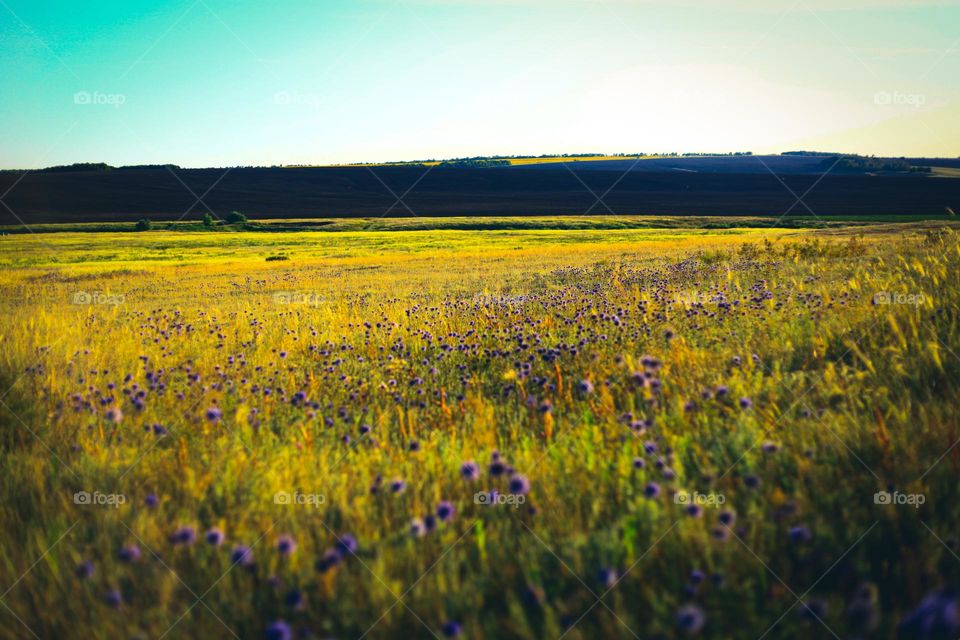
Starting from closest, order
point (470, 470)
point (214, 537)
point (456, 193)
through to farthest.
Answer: point (214, 537) → point (470, 470) → point (456, 193)

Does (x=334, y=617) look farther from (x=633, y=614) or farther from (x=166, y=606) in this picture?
(x=633, y=614)

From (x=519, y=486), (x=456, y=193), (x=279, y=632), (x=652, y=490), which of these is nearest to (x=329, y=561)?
(x=279, y=632)

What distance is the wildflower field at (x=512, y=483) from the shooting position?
1.91m

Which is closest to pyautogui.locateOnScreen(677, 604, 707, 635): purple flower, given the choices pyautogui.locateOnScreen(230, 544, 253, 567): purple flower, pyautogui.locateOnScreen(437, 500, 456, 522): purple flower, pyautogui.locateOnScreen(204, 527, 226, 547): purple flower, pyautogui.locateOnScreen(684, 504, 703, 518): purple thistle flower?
pyautogui.locateOnScreen(684, 504, 703, 518): purple thistle flower

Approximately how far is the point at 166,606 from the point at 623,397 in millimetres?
2916

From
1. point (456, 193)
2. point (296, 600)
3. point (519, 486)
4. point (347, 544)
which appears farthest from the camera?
point (456, 193)

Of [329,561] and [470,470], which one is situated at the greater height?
[470,470]

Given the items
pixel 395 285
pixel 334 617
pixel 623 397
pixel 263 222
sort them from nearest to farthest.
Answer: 1. pixel 334 617
2. pixel 623 397
3. pixel 395 285
4. pixel 263 222

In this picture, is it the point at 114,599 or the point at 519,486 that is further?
the point at 519,486

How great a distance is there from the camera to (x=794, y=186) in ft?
299

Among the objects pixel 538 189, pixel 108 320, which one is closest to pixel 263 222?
pixel 538 189

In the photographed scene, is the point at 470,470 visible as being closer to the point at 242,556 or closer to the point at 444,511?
the point at 444,511

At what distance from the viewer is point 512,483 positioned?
2420 millimetres

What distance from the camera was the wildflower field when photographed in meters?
1.91
